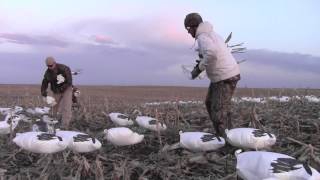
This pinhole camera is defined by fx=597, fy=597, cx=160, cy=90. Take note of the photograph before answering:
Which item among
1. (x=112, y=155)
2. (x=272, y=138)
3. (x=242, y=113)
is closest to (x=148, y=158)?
(x=112, y=155)

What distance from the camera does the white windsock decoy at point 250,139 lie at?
21.8 ft

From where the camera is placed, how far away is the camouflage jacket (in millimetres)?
11078

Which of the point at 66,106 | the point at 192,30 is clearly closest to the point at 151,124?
the point at 192,30

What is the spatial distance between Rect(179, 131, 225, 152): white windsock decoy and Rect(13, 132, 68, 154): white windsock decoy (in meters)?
1.43

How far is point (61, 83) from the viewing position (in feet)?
36.7

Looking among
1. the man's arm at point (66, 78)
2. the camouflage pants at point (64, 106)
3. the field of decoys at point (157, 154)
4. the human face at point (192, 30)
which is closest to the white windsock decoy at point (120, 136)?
the field of decoys at point (157, 154)

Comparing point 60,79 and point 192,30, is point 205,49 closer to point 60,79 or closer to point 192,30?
point 192,30

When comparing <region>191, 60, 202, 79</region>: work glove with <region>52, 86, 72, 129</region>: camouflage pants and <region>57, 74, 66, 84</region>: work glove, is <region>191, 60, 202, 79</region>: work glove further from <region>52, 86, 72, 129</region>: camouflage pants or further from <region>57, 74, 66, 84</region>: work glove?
<region>57, 74, 66, 84</region>: work glove

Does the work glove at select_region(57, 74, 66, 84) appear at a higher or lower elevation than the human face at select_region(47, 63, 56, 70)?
lower

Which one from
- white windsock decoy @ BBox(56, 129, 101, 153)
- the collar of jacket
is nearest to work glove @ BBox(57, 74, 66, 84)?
white windsock decoy @ BBox(56, 129, 101, 153)

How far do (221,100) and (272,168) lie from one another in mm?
2540

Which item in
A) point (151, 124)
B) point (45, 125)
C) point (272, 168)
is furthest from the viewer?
point (45, 125)

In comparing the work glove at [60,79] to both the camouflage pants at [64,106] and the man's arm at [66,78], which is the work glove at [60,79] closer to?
the man's arm at [66,78]

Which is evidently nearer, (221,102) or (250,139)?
(250,139)
